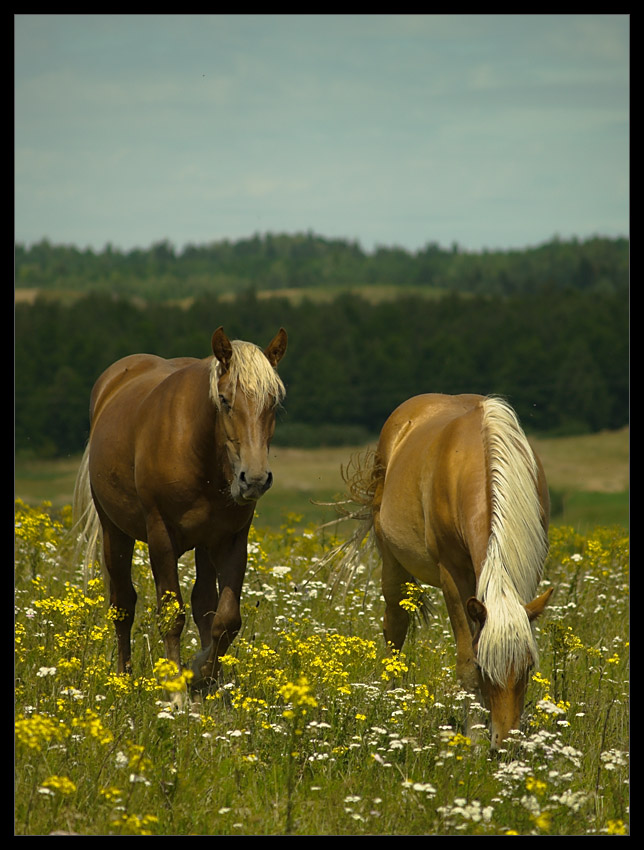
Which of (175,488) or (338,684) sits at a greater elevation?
(175,488)

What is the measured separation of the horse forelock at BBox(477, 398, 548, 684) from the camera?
4.62 meters

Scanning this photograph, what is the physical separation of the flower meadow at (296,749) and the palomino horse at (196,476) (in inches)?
12.9

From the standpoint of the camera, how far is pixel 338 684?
5117 mm

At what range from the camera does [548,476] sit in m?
47.2

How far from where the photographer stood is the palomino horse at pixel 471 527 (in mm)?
4684

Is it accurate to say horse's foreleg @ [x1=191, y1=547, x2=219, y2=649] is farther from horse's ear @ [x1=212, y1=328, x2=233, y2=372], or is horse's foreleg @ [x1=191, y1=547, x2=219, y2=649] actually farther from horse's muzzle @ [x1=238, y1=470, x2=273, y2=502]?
horse's ear @ [x1=212, y1=328, x2=233, y2=372]

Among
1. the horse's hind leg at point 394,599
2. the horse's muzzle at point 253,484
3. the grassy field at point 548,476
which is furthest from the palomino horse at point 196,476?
the grassy field at point 548,476

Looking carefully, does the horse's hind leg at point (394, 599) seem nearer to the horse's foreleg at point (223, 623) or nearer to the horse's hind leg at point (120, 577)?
the horse's foreleg at point (223, 623)

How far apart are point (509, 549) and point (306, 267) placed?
103m
